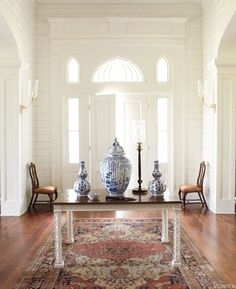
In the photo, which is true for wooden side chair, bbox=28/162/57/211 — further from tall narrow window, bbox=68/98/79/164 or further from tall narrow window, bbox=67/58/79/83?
→ tall narrow window, bbox=67/58/79/83

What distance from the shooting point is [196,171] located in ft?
26.0

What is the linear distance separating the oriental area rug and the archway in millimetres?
1693

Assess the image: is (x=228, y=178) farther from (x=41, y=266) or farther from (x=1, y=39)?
(x=1, y=39)

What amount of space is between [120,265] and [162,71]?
4.97 m

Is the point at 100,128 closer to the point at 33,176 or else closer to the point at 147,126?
the point at 147,126

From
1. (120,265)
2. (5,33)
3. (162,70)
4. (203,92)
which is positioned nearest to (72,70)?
(162,70)

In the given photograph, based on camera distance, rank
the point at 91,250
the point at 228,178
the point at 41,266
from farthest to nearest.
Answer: the point at 228,178
the point at 91,250
the point at 41,266

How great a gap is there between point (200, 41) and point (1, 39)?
4.12 metres

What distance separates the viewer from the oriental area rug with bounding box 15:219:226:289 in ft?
11.8

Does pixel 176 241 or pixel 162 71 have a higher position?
pixel 162 71

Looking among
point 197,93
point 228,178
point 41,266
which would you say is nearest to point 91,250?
point 41,266

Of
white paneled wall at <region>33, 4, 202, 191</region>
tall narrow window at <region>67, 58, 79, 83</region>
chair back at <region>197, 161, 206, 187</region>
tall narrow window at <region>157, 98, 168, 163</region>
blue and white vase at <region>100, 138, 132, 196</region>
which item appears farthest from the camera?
tall narrow window at <region>157, 98, 168, 163</region>

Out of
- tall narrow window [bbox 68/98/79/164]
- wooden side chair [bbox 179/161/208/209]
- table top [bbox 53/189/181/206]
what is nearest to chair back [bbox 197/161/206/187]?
wooden side chair [bbox 179/161/208/209]

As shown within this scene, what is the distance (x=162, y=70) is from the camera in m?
7.97
